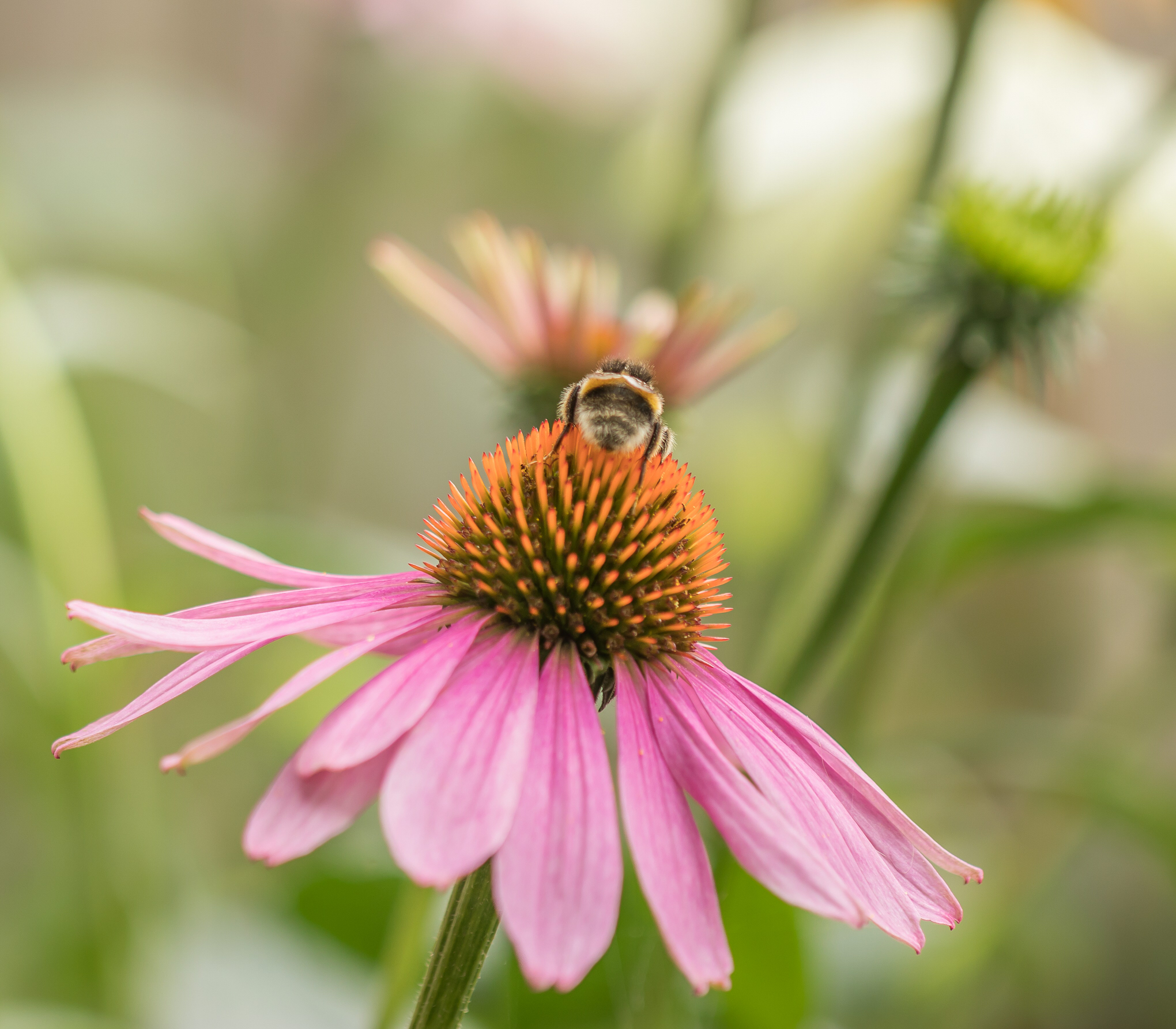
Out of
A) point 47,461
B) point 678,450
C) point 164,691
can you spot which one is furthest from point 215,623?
point 47,461

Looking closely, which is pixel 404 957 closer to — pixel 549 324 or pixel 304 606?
pixel 304 606

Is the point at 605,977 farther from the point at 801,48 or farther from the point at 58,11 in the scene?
the point at 58,11

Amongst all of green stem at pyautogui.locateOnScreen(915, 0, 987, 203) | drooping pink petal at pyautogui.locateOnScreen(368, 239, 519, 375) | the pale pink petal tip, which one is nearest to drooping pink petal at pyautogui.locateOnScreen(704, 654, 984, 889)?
the pale pink petal tip

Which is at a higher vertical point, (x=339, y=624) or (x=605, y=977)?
(x=339, y=624)

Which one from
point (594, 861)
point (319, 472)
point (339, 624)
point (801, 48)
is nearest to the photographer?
point (594, 861)

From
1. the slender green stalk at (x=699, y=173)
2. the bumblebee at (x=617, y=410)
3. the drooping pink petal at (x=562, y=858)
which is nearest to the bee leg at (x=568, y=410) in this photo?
the bumblebee at (x=617, y=410)

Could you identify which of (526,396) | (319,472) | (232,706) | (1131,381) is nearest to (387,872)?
(526,396)

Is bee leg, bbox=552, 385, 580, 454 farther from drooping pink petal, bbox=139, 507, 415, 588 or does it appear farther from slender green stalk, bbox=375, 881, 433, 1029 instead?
slender green stalk, bbox=375, 881, 433, 1029

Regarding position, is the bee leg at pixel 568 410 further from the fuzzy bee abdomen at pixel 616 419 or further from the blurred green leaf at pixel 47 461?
the blurred green leaf at pixel 47 461
